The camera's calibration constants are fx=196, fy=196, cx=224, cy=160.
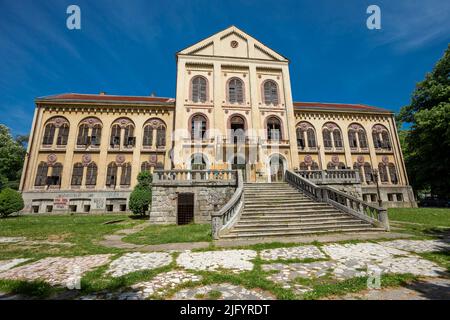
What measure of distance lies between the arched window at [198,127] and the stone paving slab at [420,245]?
15.9 metres

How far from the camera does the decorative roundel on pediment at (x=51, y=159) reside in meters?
20.9

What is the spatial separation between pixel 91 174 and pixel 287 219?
21.2 metres

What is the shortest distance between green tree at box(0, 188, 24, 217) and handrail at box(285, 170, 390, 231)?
22066 mm

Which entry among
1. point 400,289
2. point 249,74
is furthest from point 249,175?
point 400,289

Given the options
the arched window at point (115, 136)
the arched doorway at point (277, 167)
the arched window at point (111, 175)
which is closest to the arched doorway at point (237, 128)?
the arched doorway at point (277, 167)

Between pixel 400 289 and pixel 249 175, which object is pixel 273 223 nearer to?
pixel 400 289

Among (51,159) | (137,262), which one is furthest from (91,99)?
(137,262)

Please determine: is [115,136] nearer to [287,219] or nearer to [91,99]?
[91,99]

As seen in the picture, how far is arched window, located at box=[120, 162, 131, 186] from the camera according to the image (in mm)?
21453

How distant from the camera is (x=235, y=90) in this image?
2120 centimetres

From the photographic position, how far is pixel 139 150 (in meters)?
22.5
